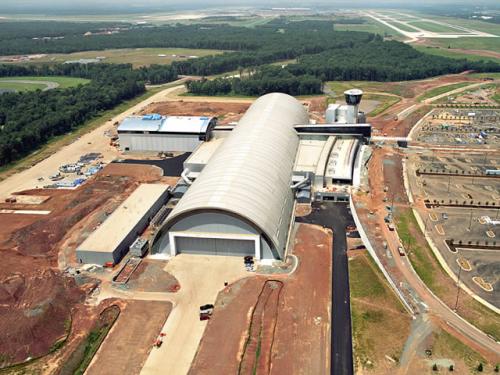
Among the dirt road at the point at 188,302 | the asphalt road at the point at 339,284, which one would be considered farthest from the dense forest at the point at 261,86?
the dirt road at the point at 188,302

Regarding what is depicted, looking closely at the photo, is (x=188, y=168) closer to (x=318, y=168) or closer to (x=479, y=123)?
(x=318, y=168)

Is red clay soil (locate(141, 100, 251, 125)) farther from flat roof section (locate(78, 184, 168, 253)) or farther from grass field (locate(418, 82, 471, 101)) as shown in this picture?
grass field (locate(418, 82, 471, 101))

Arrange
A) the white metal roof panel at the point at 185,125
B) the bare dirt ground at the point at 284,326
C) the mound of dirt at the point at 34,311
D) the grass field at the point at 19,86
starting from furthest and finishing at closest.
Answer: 1. the grass field at the point at 19,86
2. the white metal roof panel at the point at 185,125
3. the mound of dirt at the point at 34,311
4. the bare dirt ground at the point at 284,326

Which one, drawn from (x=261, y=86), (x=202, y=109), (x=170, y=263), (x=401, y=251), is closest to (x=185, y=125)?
(x=202, y=109)

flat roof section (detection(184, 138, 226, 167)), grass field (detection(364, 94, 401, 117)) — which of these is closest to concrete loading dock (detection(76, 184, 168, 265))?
flat roof section (detection(184, 138, 226, 167))

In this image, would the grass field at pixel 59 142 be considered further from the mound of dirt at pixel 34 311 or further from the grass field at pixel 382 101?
the grass field at pixel 382 101

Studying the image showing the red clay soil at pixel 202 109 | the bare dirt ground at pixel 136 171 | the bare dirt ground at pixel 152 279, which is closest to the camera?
the bare dirt ground at pixel 152 279
